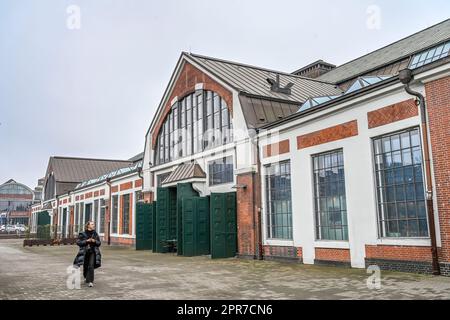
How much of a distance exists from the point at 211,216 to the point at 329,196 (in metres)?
5.69

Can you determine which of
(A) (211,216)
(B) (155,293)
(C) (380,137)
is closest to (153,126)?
Answer: (A) (211,216)

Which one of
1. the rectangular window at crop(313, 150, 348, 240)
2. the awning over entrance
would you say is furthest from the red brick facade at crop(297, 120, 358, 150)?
the awning over entrance

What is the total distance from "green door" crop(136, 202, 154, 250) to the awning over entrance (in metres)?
3.61

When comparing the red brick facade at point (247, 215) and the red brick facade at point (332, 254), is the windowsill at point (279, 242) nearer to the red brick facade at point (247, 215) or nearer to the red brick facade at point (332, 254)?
the red brick facade at point (247, 215)

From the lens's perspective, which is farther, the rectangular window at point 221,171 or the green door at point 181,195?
the green door at point 181,195

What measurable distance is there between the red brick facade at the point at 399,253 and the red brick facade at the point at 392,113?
3.52 metres

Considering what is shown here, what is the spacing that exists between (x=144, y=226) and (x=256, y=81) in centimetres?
1088

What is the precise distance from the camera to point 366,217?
12711 millimetres

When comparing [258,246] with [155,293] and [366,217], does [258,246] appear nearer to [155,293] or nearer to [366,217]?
[366,217]

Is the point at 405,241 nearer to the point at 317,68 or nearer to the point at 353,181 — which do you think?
the point at 353,181

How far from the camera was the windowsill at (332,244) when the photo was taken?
13.4 m

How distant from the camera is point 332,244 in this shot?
1382 centimetres

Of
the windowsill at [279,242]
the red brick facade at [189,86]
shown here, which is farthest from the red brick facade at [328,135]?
the red brick facade at [189,86]

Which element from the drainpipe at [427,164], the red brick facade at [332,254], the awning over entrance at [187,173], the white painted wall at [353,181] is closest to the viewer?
the drainpipe at [427,164]
